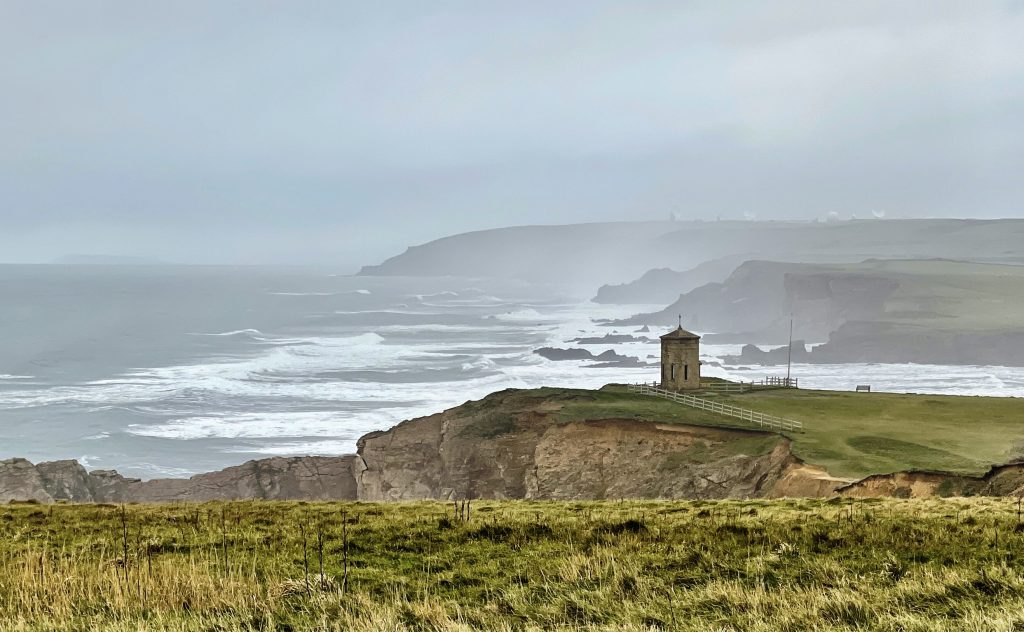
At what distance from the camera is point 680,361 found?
50.4 meters

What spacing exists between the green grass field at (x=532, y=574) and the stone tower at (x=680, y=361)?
111 feet

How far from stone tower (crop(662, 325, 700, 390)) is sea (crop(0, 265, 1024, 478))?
19472mm

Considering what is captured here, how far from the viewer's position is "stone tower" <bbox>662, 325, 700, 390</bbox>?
→ 5034cm

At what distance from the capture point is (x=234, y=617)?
826 cm

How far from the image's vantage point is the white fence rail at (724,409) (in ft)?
129

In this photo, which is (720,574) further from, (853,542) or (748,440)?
(748,440)

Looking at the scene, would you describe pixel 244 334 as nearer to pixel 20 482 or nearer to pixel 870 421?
pixel 20 482

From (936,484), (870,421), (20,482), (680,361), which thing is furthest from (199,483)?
(936,484)

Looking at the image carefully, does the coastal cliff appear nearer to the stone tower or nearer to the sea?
the stone tower

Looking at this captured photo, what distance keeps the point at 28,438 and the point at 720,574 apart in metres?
63.7

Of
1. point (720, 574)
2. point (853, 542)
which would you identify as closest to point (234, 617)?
point (720, 574)

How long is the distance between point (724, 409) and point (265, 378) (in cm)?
5414

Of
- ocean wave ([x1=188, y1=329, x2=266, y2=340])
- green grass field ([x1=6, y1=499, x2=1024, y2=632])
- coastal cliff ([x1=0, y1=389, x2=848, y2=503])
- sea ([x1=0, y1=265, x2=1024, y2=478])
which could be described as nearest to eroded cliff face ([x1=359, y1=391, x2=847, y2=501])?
coastal cliff ([x1=0, y1=389, x2=848, y2=503])

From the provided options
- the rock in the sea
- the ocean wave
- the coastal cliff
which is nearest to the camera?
the coastal cliff
